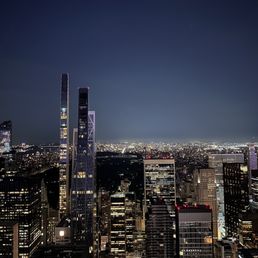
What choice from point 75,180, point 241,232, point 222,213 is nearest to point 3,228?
point 75,180

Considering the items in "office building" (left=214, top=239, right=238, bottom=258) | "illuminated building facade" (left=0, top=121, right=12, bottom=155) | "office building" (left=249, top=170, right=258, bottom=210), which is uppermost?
"illuminated building facade" (left=0, top=121, right=12, bottom=155)

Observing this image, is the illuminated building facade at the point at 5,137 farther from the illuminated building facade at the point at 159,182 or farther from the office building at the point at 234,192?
the office building at the point at 234,192

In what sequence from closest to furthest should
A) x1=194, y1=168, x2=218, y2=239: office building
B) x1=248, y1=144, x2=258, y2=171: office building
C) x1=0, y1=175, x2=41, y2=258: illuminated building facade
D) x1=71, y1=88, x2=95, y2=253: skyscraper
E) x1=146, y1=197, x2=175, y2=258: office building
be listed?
x1=146, y1=197, x2=175, y2=258: office building
x1=0, y1=175, x2=41, y2=258: illuminated building facade
x1=248, y1=144, x2=258, y2=171: office building
x1=71, y1=88, x2=95, y2=253: skyscraper
x1=194, y1=168, x2=218, y2=239: office building

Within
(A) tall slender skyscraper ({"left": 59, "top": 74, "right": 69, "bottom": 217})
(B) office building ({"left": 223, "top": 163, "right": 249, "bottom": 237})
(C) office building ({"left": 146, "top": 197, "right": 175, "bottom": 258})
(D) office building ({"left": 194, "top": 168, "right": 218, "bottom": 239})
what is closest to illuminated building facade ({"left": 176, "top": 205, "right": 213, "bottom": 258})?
(C) office building ({"left": 146, "top": 197, "right": 175, "bottom": 258})

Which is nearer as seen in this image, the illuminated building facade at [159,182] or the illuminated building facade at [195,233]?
the illuminated building facade at [195,233]

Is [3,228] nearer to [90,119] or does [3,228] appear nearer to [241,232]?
[90,119]

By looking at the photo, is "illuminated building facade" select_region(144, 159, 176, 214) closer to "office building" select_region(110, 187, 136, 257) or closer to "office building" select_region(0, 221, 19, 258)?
"office building" select_region(110, 187, 136, 257)

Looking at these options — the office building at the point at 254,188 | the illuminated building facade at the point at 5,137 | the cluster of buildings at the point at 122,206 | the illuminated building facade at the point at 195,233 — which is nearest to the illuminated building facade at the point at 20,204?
the cluster of buildings at the point at 122,206
